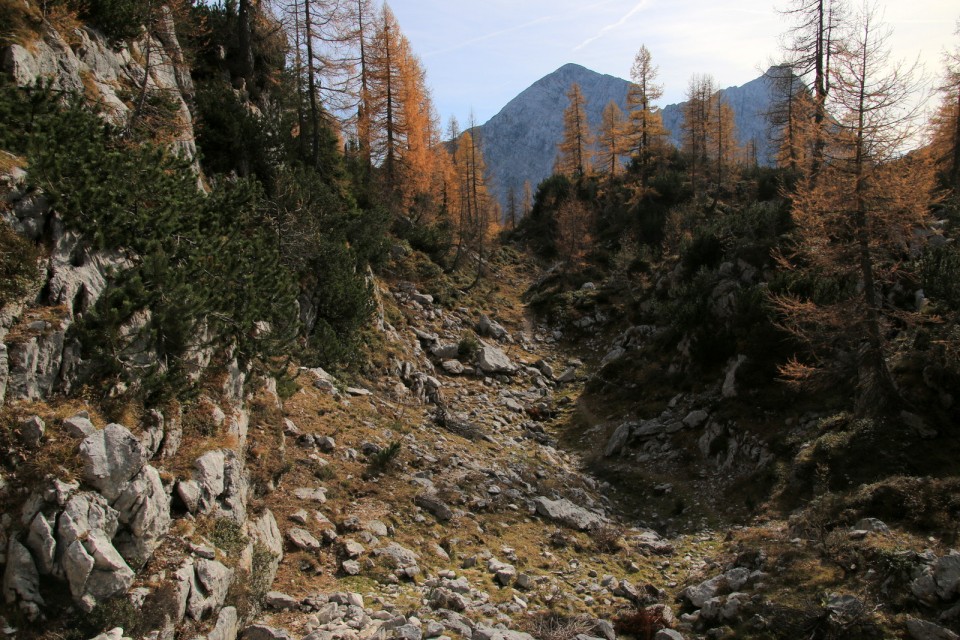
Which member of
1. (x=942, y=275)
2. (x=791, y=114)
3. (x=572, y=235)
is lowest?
(x=942, y=275)

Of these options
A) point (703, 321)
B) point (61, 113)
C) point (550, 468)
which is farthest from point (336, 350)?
Result: point (703, 321)

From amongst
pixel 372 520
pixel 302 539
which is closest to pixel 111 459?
pixel 302 539

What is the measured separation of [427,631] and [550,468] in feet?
29.3

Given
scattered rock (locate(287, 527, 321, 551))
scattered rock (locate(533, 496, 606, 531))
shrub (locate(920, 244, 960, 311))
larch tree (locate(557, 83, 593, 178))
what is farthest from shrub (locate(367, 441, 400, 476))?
larch tree (locate(557, 83, 593, 178))

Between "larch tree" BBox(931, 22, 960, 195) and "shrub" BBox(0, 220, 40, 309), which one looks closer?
"shrub" BBox(0, 220, 40, 309)

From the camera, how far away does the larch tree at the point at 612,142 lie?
157ft

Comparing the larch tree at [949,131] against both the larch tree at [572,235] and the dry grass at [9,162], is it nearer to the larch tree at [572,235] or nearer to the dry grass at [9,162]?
the larch tree at [572,235]

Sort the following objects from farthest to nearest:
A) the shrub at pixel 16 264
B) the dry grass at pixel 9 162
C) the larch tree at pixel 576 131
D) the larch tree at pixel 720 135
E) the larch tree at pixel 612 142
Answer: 1. the larch tree at pixel 576 131
2. the larch tree at pixel 612 142
3. the larch tree at pixel 720 135
4. the dry grass at pixel 9 162
5. the shrub at pixel 16 264

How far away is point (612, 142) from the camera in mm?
49062

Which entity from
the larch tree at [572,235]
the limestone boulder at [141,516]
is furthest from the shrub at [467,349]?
the limestone boulder at [141,516]

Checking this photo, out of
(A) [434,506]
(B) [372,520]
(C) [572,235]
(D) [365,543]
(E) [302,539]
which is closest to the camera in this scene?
(E) [302,539]

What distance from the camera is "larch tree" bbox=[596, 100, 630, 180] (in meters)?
47.9

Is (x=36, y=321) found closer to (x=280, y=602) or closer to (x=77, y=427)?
(x=77, y=427)

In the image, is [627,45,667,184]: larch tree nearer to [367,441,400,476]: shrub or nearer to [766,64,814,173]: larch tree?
[766,64,814,173]: larch tree
